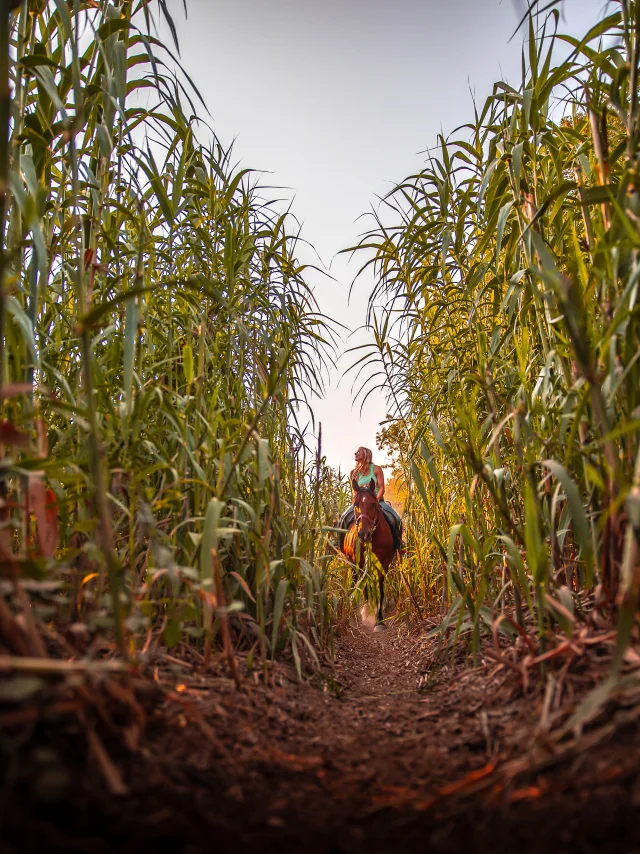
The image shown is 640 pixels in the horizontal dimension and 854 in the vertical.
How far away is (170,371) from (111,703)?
44.7 inches

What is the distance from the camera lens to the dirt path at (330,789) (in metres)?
0.53

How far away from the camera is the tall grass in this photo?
0.91 meters

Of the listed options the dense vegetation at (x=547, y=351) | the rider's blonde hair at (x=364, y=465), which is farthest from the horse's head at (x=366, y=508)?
the dense vegetation at (x=547, y=351)

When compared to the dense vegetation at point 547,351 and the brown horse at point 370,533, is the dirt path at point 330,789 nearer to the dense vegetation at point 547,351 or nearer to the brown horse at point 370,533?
the dense vegetation at point 547,351

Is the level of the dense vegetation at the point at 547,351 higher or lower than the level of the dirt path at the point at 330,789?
higher

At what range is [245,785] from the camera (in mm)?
730

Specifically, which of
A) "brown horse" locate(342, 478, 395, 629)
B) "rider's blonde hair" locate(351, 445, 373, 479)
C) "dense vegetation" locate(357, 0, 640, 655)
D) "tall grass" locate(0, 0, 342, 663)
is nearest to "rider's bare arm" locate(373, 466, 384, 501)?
"rider's blonde hair" locate(351, 445, 373, 479)

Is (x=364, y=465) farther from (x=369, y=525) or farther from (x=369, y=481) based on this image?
(x=369, y=525)

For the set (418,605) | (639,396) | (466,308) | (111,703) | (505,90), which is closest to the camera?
(111,703)

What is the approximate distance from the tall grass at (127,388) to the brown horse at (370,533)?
2.03m

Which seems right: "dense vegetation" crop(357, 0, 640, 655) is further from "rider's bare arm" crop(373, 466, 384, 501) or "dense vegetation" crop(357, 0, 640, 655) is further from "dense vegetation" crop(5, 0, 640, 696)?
"rider's bare arm" crop(373, 466, 384, 501)

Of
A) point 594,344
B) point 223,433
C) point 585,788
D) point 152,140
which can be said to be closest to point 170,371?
point 223,433

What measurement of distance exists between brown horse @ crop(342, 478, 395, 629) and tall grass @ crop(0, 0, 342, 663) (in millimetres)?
2026

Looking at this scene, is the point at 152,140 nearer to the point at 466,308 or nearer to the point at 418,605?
the point at 466,308
